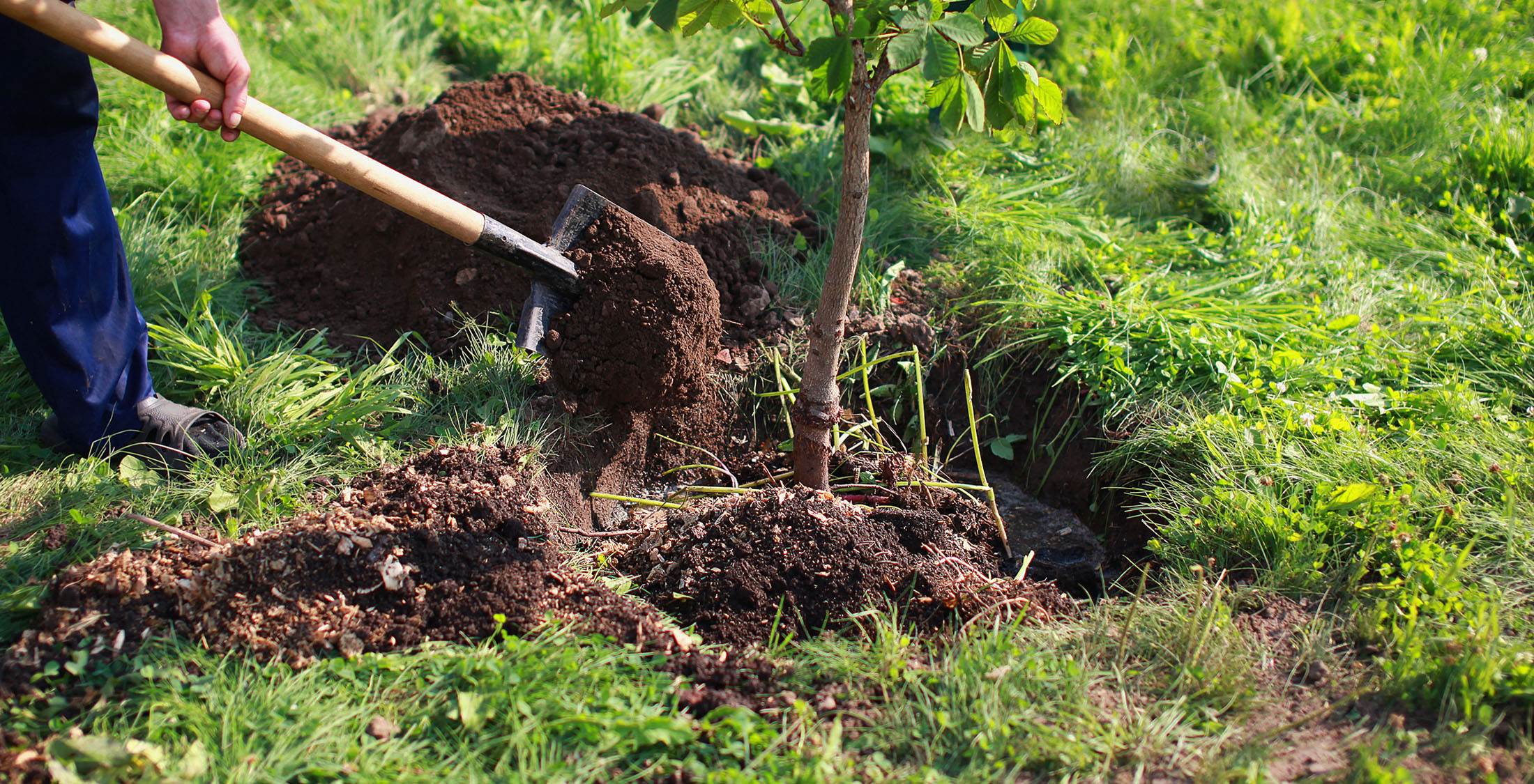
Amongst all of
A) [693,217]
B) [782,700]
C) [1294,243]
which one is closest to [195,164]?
[693,217]

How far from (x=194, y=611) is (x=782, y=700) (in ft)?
4.50

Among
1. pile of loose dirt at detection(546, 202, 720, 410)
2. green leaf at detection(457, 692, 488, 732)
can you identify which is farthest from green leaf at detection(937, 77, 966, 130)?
green leaf at detection(457, 692, 488, 732)

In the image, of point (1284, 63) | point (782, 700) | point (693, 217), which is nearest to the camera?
point (782, 700)

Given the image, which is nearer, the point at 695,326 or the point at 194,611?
the point at 194,611

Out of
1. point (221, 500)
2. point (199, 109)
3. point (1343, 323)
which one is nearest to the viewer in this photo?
point (199, 109)

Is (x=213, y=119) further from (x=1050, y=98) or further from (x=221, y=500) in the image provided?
(x=1050, y=98)

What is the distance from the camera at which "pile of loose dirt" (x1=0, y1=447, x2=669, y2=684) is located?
199cm

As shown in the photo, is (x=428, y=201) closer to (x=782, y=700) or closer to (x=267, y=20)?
(x=782, y=700)

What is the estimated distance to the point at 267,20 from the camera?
15.0 feet

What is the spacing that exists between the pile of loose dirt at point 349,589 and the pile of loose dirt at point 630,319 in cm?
58

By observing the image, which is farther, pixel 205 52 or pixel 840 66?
pixel 205 52

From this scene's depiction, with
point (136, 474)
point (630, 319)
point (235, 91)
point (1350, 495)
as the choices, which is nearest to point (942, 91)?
point (630, 319)

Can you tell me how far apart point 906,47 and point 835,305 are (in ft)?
2.65

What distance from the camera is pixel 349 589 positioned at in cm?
210
